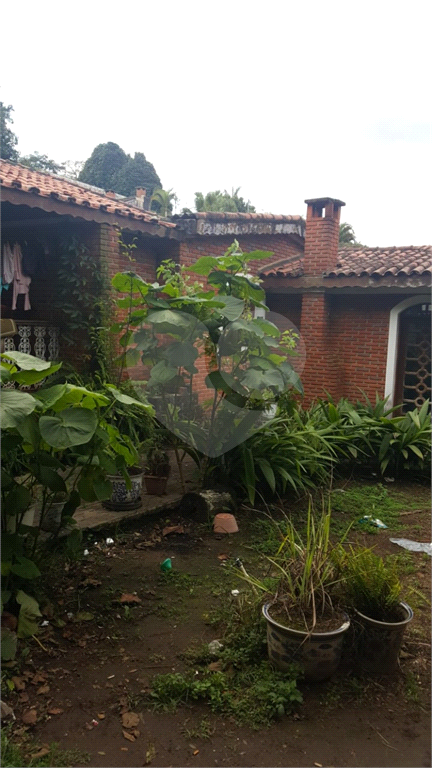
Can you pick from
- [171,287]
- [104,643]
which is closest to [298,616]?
[104,643]

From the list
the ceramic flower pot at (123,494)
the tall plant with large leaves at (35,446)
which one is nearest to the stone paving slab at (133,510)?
the ceramic flower pot at (123,494)

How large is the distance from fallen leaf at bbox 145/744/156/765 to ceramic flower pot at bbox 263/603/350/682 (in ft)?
2.45

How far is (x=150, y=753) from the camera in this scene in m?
2.38

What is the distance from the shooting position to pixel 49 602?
11.4ft

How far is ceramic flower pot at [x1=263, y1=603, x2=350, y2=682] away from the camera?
2.79 metres

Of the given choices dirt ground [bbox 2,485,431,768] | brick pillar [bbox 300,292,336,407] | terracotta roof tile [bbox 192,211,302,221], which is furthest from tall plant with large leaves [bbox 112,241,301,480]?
brick pillar [bbox 300,292,336,407]

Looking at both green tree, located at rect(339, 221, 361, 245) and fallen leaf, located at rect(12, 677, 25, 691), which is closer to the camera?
fallen leaf, located at rect(12, 677, 25, 691)

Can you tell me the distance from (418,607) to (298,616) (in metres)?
1.19

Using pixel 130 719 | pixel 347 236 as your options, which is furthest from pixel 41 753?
pixel 347 236

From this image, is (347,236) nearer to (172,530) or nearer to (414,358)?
(414,358)

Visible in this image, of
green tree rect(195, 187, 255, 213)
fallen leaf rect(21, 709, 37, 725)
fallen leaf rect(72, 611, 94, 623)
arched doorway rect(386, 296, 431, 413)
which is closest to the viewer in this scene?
fallen leaf rect(21, 709, 37, 725)

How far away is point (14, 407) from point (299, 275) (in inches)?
356

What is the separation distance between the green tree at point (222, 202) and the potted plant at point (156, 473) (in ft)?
35.6

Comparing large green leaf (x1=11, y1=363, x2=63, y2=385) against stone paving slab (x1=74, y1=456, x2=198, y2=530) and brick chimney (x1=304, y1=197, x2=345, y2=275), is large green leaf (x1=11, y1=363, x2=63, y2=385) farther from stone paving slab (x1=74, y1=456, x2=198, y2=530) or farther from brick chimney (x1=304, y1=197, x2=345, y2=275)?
brick chimney (x1=304, y1=197, x2=345, y2=275)
